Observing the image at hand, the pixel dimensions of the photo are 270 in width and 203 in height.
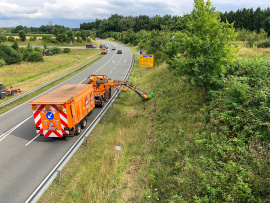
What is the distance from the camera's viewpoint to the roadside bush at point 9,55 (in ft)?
143

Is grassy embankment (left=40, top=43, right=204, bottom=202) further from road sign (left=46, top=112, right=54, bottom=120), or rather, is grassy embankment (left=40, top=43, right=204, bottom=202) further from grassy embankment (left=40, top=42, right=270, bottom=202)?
road sign (left=46, top=112, right=54, bottom=120)

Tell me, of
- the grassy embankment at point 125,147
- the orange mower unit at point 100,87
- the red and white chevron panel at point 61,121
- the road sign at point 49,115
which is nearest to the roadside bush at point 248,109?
the grassy embankment at point 125,147

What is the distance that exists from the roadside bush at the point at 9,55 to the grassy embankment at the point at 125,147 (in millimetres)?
38358

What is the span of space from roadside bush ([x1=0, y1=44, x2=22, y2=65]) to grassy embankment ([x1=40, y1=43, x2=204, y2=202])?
3836cm

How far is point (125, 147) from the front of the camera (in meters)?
11.4

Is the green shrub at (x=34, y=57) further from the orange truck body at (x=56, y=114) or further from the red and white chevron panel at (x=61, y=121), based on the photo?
the red and white chevron panel at (x=61, y=121)

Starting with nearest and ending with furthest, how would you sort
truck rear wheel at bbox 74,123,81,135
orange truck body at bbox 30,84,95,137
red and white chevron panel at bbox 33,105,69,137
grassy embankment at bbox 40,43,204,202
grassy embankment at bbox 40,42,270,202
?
grassy embankment at bbox 40,42,270,202 < grassy embankment at bbox 40,43,204,202 < orange truck body at bbox 30,84,95,137 < red and white chevron panel at bbox 33,105,69,137 < truck rear wheel at bbox 74,123,81,135

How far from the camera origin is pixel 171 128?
11.9m

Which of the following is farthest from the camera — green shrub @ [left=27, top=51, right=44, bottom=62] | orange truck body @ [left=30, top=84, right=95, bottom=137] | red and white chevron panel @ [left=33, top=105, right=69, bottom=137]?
green shrub @ [left=27, top=51, right=44, bottom=62]

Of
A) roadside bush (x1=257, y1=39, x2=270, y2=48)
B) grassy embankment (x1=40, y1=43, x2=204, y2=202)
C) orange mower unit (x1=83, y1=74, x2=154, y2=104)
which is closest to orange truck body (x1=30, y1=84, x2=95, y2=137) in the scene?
grassy embankment (x1=40, y1=43, x2=204, y2=202)

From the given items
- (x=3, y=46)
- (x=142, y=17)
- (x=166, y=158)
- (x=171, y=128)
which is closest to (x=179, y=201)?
(x=166, y=158)

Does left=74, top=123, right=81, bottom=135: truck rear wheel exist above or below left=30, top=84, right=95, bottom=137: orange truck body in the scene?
below

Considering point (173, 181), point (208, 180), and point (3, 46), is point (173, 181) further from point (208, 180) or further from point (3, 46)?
point (3, 46)

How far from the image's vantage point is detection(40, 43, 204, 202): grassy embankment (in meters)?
7.70
